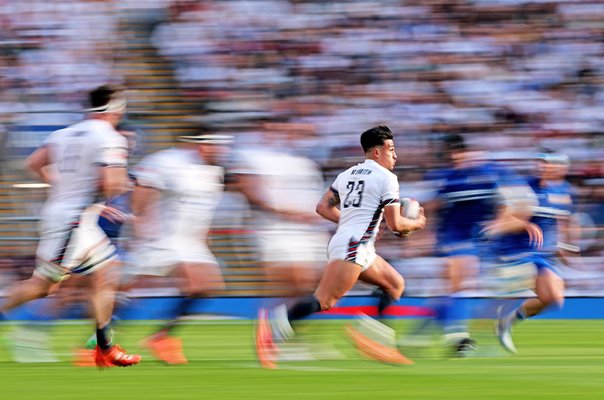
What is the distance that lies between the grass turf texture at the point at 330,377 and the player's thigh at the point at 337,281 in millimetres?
481

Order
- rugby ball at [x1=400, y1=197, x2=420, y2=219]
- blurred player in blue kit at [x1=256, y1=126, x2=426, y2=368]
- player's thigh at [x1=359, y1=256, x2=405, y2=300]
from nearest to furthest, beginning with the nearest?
blurred player in blue kit at [x1=256, y1=126, x2=426, y2=368]
rugby ball at [x1=400, y1=197, x2=420, y2=219]
player's thigh at [x1=359, y1=256, x2=405, y2=300]

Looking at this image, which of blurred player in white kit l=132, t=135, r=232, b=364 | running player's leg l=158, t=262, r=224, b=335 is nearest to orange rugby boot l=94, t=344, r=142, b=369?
running player's leg l=158, t=262, r=224, b=335

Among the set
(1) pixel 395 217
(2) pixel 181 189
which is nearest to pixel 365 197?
(1) pixel 395 217

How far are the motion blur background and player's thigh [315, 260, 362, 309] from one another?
6.56 metres

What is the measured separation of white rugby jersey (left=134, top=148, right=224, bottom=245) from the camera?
31.7ft

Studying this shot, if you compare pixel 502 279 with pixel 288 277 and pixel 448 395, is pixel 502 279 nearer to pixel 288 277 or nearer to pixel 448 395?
pixel 288 277

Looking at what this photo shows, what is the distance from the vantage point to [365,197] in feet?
28.3

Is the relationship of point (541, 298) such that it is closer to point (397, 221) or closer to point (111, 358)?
point (397, 221)

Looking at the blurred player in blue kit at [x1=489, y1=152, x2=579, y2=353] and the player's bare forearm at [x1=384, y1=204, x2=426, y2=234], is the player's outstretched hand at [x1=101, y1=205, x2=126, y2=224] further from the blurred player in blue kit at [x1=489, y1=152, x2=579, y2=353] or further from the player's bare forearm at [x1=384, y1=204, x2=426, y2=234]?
the blurred player in blue kit at [x1=489, y1=152, x2=579, y2=353]

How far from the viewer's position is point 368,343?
9055 mm

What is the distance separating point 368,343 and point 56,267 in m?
2.32

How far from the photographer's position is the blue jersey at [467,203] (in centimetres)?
1066

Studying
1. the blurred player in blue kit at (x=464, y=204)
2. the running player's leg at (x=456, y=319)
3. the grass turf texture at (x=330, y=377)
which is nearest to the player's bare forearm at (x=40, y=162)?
the grass turf texture at (x=330, y=377)

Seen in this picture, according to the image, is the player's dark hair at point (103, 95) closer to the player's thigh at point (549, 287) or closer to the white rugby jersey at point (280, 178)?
the white rugby jersey at point (280, 178)
